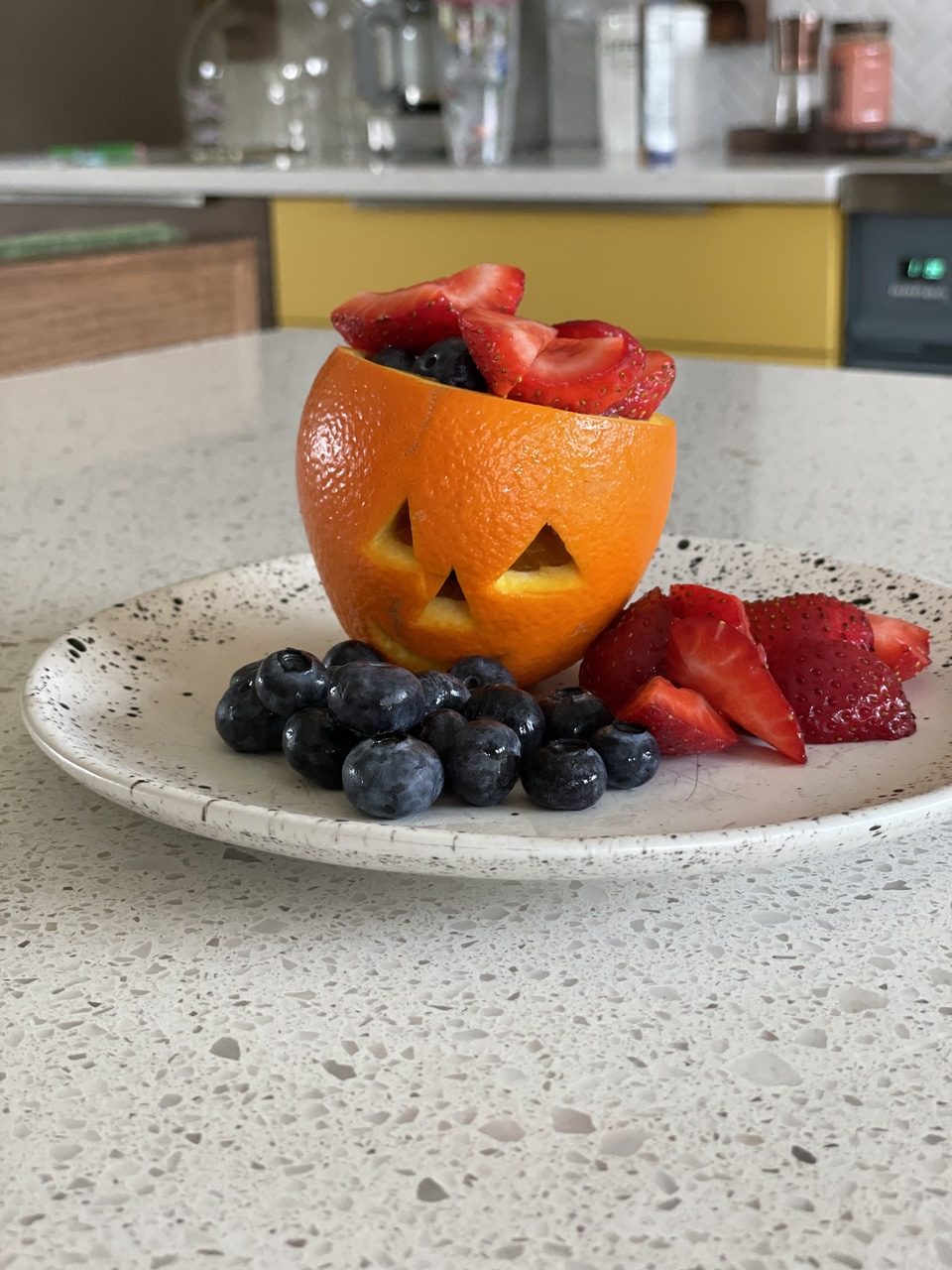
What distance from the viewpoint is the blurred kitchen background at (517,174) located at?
2.39 meters

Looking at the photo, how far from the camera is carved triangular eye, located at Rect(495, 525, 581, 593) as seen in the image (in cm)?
62

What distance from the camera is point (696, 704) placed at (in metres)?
0.54

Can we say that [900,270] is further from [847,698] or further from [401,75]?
[847,698]

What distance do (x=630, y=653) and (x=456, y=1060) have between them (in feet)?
0.80

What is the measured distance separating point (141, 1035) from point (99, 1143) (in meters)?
0.05

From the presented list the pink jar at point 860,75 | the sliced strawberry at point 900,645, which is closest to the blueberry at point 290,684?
the sliced strawberry at point 900,645

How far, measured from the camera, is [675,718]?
533 mm

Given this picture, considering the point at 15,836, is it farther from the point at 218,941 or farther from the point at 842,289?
the point at 842,289

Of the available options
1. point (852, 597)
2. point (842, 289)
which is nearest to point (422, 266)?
point (842, 289)

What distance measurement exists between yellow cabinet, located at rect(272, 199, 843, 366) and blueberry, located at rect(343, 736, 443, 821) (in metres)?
2.26

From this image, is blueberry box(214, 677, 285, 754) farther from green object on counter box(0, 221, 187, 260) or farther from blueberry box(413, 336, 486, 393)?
green object on counter box(0, 221, 187, 260)

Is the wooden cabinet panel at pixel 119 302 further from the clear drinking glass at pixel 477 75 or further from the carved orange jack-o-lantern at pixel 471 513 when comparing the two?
the carved orange jack-o-lantern at pixel 471 513

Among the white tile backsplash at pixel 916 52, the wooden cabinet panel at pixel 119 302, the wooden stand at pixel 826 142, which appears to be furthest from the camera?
the white tile backsplash at pixel 916 52

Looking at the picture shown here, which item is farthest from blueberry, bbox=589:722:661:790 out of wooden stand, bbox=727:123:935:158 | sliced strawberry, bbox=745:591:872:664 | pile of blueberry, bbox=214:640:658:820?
wooden stand, bbox=727:123:935:158
